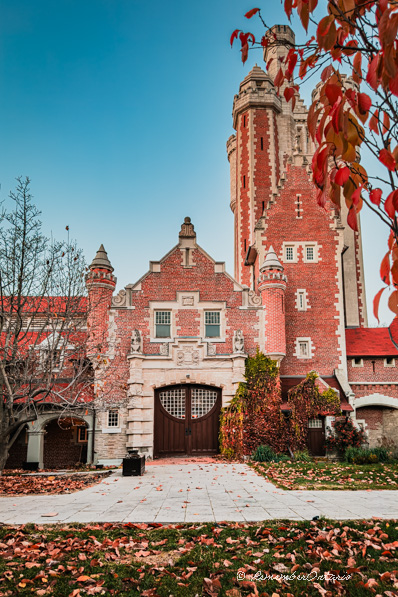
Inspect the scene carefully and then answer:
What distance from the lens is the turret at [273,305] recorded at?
23156mm

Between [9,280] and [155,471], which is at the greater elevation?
[9,280]

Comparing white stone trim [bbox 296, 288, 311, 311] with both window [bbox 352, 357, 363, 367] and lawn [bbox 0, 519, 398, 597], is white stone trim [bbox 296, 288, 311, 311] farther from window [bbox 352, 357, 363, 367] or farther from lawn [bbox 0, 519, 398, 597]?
lawn [bbox 0, 519, 398, 597]

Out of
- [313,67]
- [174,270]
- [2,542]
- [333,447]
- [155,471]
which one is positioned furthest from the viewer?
[174,270]

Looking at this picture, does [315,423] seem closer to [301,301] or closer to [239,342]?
[239,342]

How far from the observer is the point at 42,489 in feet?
42.3

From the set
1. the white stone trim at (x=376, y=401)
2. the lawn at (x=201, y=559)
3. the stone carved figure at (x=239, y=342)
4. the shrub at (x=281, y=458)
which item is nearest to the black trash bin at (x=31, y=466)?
the stone carved figure at (x=239, y=342)

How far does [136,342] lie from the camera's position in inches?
894

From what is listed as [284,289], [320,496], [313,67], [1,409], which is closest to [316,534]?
[320,496]

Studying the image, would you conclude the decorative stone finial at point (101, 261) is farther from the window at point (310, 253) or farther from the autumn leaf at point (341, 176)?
the autumn leaf at point (341, 176)

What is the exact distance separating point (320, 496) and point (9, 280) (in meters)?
10.2

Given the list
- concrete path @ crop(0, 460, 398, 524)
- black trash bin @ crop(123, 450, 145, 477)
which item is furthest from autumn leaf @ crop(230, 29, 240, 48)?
black trash bin @ crop(123, 450, 145, 477)

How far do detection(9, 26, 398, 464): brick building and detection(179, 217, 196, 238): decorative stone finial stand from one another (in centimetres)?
5

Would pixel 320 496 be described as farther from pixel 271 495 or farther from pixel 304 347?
pixel 304 347

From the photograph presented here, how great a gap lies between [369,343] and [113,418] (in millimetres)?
14002
